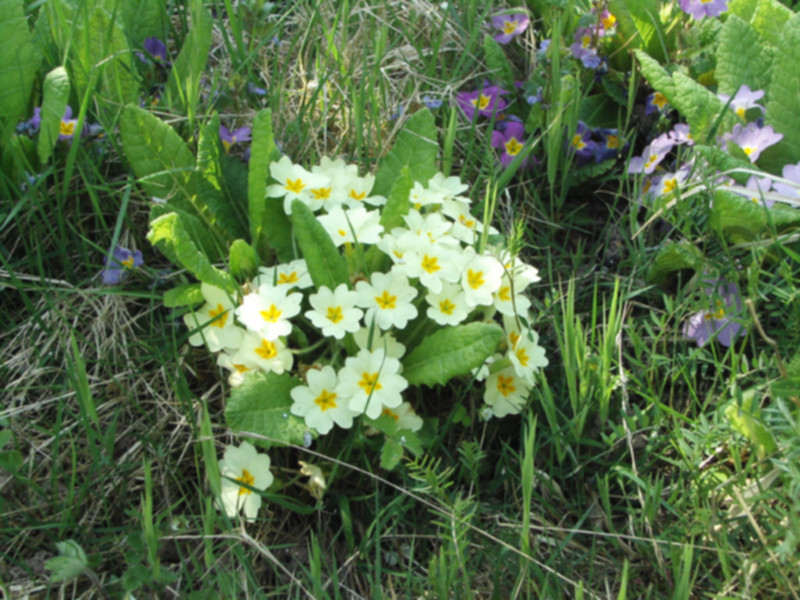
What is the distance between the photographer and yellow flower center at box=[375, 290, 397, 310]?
182 centimetres

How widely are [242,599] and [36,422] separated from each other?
0.66m

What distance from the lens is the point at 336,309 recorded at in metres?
1.79

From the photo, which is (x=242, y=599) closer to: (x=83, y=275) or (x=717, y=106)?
(x=83, y=275)

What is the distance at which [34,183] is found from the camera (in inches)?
83.5

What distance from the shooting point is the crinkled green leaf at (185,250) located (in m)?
1.78

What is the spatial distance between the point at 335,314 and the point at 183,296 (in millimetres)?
387

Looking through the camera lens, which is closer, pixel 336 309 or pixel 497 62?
pixel 336 309

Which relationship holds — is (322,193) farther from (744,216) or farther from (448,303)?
(744,216)

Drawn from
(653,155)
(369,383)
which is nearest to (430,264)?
(369,383)

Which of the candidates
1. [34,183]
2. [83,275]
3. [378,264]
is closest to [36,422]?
[83,275]

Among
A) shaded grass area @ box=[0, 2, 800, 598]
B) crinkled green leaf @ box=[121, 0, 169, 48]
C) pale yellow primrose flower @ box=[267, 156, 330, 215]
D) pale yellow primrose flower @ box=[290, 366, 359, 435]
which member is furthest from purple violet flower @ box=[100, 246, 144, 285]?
crinkled green leaf @ box=[121, 0, 169, 48]

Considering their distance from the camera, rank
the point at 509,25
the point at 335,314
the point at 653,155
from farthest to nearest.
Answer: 1. the point at 509,25
2. the point at 653,155
3. the point at 335,314

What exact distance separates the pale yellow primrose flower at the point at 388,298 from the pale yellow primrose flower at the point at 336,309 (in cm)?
2

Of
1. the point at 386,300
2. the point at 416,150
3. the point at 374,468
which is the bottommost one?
the point at 374,468
